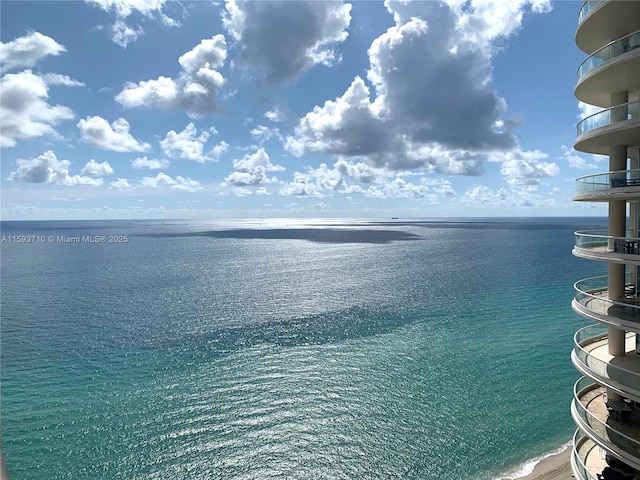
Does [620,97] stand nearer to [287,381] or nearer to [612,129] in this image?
[612,129]

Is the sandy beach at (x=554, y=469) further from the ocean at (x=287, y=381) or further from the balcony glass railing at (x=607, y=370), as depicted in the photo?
the balcony glass railing at (x=607, y=370)

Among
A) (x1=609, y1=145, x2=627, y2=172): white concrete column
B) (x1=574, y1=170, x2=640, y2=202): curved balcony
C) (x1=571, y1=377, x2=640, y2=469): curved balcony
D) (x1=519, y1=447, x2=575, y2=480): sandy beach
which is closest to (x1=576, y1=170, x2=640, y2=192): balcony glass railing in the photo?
(x1=574, y1=170, x2=640, y2=202): curved balcony

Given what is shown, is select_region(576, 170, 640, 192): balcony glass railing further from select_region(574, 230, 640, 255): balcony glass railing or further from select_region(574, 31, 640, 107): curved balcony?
select_region(574, 31, 640, 107): curved balcony

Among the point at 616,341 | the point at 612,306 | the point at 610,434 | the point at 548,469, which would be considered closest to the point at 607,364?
the point at 610,434

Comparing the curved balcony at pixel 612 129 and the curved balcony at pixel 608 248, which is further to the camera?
the curved balcony at pixel 608 248

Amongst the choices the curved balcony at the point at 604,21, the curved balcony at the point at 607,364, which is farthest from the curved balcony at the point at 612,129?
the curved balcony at the point at 607,364

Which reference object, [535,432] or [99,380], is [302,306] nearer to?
[99,380]

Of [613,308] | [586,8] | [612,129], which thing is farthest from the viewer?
[586,8]
